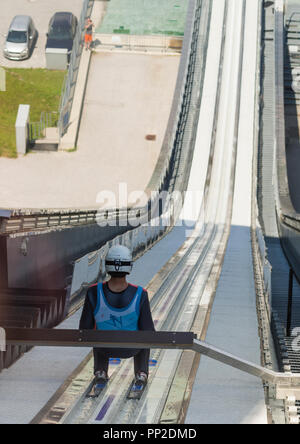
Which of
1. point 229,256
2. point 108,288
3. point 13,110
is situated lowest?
point 229,256

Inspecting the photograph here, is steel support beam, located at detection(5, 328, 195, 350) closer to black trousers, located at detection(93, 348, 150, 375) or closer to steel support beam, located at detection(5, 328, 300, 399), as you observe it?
steel support beam, located at detection(5, 328, 300, 399)

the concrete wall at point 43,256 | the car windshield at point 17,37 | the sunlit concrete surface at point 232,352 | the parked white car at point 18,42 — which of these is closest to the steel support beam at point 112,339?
the sunlit concrete surface at point 232,352

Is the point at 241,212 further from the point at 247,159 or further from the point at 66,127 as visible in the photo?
the point at 66,127

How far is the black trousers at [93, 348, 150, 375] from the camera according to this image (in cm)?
500

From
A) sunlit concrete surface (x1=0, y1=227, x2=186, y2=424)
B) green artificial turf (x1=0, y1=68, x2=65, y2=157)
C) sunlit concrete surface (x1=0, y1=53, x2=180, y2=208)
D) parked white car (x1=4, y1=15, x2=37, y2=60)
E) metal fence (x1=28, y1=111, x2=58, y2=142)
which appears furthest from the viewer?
parked white car (x1=4, y1=15, x2=37, y2=60)

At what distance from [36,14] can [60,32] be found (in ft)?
11.4

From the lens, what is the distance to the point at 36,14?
115ft

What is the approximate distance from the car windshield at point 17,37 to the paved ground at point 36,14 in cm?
71

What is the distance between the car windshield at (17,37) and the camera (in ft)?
104

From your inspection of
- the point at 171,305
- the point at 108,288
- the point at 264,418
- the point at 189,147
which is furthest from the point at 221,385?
the point at 189,147

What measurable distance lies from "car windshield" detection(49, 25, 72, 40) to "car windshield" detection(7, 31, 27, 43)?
0.99 metres

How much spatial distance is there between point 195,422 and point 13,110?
25055mm

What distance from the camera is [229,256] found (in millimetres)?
15734

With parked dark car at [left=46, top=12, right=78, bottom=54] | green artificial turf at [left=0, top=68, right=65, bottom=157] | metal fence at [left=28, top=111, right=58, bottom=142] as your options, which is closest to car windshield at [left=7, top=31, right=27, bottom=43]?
parked dark car at [left=46, top=12, right=78, bottom=54]
